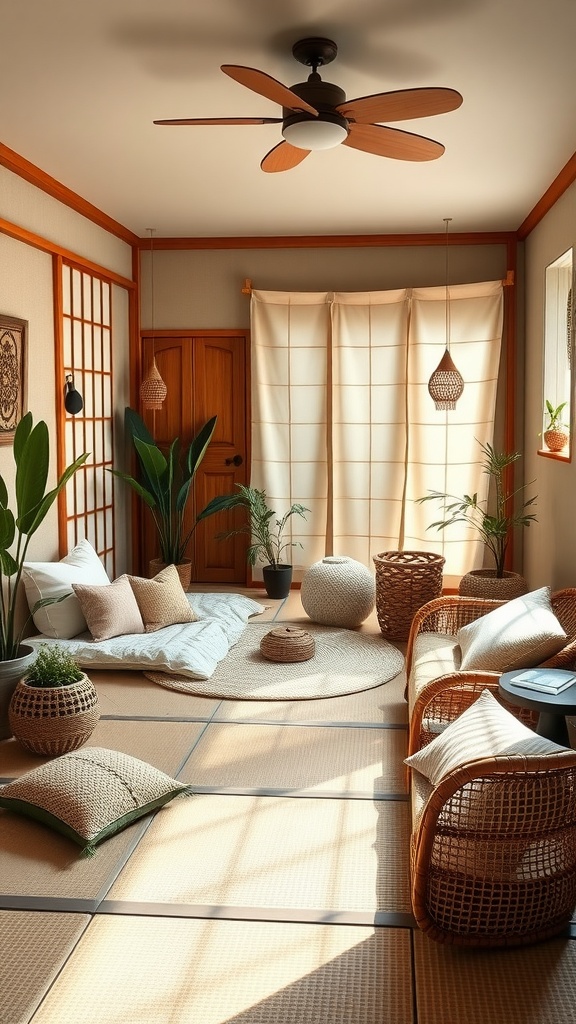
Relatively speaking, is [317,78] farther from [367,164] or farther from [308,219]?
[308,219]

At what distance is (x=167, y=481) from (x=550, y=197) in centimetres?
300

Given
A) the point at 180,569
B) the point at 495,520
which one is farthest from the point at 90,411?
the point at 495,520

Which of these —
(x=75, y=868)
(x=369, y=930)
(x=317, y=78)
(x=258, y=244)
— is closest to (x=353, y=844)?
(x=369, y=930)

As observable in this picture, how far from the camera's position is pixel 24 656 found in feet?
12.0

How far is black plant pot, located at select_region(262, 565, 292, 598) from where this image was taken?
6289 millimetres

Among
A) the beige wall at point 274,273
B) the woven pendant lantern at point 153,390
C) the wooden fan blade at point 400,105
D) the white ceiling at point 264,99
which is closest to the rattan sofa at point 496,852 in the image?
the wooden fan blade at point 400,105

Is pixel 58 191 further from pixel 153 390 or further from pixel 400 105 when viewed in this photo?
pixel 400 105

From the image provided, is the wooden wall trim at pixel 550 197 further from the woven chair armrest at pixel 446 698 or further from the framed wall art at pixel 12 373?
the framed wall art at pixel 12 373

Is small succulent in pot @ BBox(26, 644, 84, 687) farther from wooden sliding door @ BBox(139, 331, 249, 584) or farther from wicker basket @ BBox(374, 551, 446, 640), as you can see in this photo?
wooden sliding door @ BBox(139, 331, 249, 584)

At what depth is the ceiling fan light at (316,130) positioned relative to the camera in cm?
308

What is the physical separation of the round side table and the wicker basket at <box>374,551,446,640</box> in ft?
6.84

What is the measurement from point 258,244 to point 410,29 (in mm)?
3520

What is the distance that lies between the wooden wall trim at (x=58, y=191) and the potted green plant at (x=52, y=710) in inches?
→ 97.9

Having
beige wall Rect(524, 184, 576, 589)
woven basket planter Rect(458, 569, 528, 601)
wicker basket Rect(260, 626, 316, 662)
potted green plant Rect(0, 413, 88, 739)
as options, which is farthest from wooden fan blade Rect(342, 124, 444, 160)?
woven basket planter Rect(458, 569, 528, 601)
